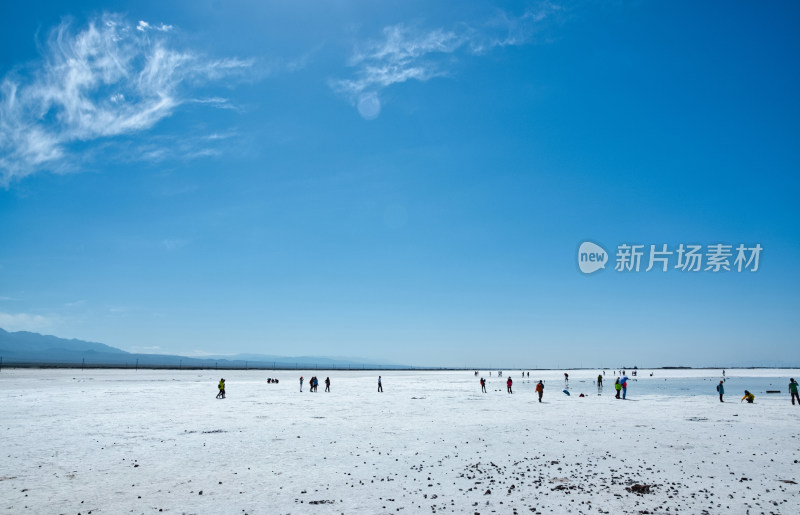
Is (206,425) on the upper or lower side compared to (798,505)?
lower

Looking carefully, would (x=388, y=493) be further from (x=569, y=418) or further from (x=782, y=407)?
(x=782, y=407)

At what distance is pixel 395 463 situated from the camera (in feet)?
53.9

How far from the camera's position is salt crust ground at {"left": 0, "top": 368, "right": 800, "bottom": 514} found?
12.2 m

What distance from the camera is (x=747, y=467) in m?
15.7

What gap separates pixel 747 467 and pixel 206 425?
2495cm

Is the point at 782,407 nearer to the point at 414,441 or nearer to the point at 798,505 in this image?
the point at 798,505

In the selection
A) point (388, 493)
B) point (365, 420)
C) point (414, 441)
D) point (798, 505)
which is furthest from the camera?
point (365, 420)

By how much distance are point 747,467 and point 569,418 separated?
516 inches

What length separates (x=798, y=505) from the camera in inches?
468

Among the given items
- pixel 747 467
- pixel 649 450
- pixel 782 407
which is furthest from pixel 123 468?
pixel 782 407

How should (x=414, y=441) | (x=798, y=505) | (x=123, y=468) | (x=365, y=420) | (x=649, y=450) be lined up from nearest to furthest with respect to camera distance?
(x=798, y=505) → (x=123, y=468) → (x=649, y=450) → (x=414, y=441) → (x=365, y=420)

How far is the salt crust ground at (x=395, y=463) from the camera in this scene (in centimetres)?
1216

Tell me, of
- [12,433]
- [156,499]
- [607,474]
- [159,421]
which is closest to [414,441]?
[607,474]

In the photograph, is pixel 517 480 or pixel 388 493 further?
pixel 517 480
